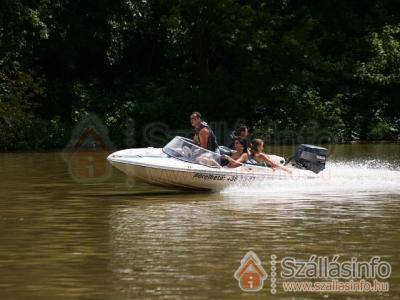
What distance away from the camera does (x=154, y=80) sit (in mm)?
46344

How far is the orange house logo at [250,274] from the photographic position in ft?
37.0

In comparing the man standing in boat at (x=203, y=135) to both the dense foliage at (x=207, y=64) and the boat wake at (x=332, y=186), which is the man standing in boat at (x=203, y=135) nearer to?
the boat wake at (x=332, y=186)

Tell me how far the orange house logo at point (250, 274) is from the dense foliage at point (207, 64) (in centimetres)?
2888

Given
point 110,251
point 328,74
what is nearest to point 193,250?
point 110,251

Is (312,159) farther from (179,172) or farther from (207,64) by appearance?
(207,64)

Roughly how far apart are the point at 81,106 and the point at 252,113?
7.21 m

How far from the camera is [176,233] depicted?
1536cm

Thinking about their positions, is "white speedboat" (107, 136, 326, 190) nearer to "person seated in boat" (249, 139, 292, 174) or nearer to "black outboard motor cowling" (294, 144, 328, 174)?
"person seated in boat" (249, 139, 292, 174)

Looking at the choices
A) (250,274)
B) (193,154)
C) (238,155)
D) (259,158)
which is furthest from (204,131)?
(250,274)

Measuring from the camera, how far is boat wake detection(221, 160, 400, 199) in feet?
70.9

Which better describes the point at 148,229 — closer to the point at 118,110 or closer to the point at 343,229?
the point at 343,229

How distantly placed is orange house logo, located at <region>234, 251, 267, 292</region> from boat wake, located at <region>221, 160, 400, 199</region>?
806cm
